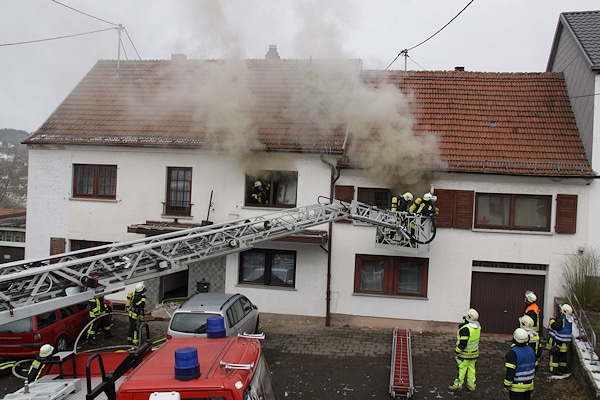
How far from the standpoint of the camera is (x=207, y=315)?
866cm

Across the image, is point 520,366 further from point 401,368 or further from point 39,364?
point 39,364

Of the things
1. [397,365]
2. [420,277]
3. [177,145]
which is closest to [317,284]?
[420,277]

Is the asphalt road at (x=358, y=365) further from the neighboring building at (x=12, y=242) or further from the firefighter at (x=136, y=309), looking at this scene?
the neighboring building at (x=12, y=242)

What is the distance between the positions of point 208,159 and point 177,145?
36.2 inches

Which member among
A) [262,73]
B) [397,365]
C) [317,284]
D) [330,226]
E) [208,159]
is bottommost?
[397,365]

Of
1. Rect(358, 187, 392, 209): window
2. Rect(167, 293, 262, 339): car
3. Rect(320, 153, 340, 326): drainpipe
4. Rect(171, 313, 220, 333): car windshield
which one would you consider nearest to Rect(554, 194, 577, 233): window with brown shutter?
Rect(358, 187, 392, 209): window

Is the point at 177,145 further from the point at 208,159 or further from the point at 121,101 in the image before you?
the point at 121,101

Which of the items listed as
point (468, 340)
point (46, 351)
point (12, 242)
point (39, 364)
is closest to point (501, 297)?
point (468, 340)

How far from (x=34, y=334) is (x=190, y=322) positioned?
127 inches

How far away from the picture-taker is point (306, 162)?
41.1ft

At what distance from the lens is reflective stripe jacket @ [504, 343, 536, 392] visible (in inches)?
270

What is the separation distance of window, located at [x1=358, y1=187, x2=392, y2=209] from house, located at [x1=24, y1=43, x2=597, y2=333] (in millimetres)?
39

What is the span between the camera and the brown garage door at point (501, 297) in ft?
38.6

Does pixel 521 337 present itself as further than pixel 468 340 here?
No
